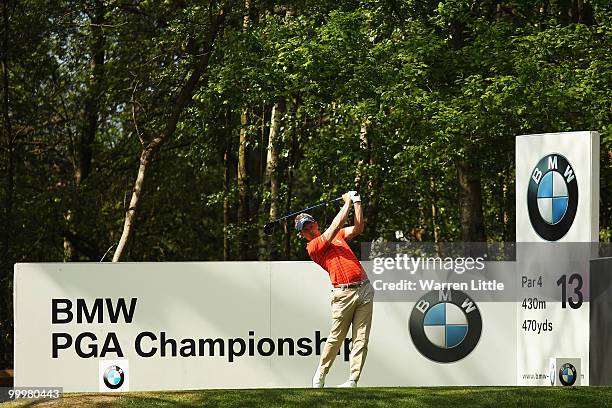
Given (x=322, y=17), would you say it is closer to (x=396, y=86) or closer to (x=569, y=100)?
(x=396, y=86)

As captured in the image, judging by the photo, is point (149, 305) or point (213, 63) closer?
point (149, 305)

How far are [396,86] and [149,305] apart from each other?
699cm

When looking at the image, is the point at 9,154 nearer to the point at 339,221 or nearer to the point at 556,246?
the point at 339,221

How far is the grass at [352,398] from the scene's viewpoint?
38.1ft

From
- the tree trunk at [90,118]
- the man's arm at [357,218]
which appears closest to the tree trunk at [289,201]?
the tree trunk at [90,118]

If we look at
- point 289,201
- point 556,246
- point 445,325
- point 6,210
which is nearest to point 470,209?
point 289,201

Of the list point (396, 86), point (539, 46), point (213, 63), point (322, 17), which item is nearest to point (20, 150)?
point (213, 63)

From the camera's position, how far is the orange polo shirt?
40.5 ft

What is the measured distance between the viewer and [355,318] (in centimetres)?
1257

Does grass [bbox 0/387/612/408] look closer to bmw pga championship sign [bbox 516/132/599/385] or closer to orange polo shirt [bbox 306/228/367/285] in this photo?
bmw pga championship sign [bbox 516/132/599/385]

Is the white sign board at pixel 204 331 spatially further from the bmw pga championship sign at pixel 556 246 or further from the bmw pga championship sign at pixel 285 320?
the bmw pga championship sign at pixel 556 246

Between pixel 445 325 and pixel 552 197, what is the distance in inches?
79.1

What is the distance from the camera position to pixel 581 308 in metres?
12.8

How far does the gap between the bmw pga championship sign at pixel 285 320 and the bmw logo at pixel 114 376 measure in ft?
0.04
